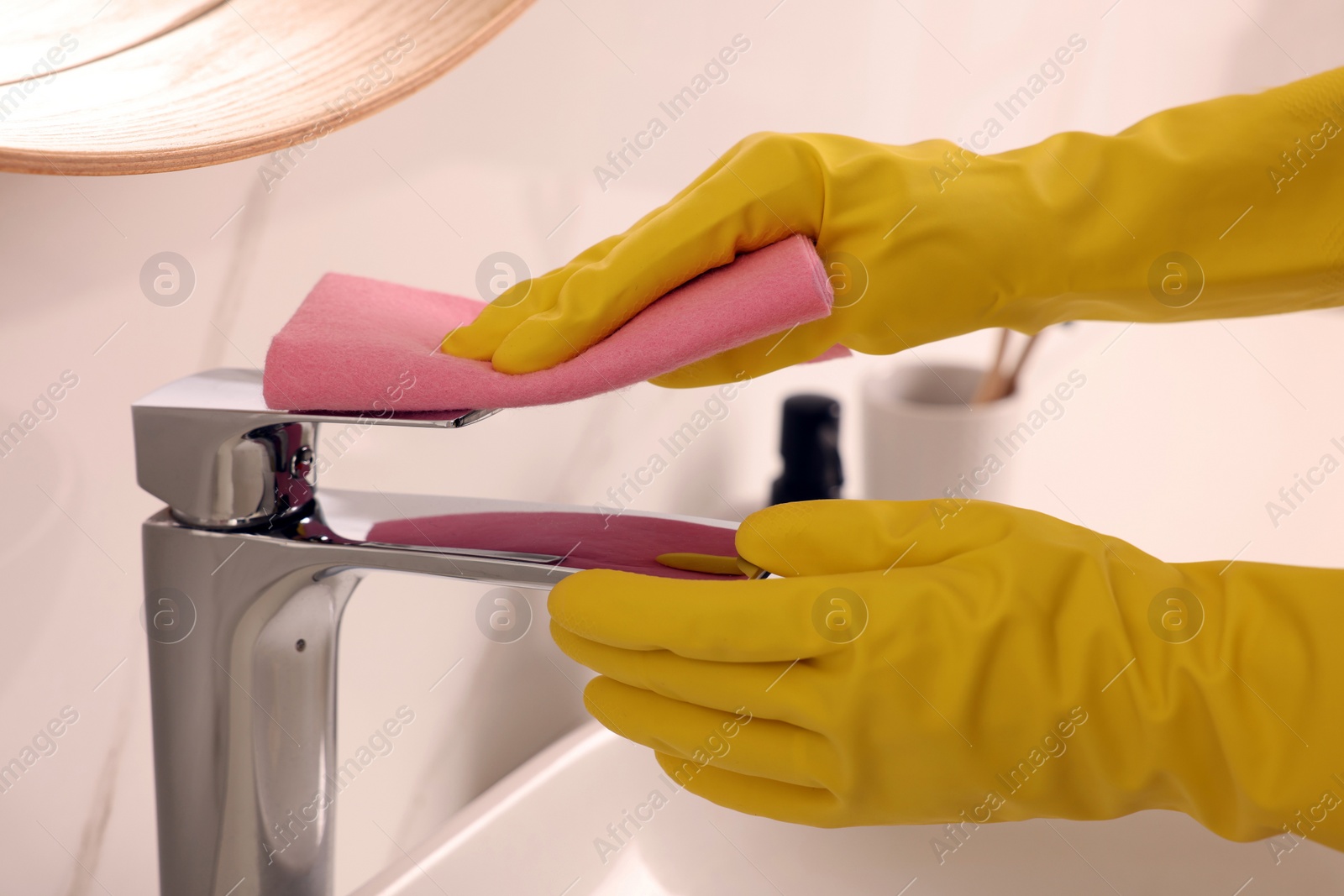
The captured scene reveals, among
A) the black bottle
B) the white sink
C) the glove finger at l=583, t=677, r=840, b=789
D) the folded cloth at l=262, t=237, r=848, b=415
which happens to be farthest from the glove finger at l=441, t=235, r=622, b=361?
the black bottle

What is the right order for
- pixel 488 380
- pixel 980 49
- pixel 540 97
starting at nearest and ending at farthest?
pixel 488 380 < pixel 540 97 < pixel 980 49

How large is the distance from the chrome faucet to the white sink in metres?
0.12

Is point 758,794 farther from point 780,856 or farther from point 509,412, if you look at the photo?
point 509,412

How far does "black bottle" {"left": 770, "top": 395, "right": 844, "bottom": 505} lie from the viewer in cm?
69

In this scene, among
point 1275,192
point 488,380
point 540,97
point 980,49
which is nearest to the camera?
point 488,380

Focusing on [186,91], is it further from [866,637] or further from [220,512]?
[866,637]

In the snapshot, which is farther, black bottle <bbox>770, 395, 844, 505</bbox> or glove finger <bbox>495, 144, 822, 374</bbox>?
black bottle <bbox>770, 395, 844, 505</bbox>

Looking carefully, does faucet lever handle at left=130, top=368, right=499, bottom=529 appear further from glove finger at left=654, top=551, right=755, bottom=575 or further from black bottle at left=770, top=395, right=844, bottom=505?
black bottle at left=770, top=395, right=844, bottom=505

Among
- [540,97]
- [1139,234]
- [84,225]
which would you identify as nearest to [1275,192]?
[1139,234]

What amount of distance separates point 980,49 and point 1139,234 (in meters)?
0.40

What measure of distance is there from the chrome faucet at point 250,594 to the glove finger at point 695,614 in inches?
0.5

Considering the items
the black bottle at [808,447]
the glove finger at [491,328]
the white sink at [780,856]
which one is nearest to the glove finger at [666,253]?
the glove finger at [491,328]

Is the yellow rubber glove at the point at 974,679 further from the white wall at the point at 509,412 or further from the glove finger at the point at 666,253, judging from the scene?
the white wall at the point at 509,412

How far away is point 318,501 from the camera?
302mm
